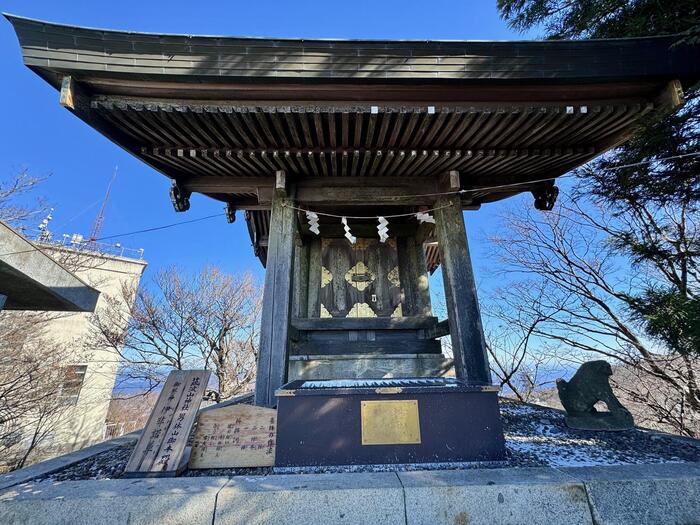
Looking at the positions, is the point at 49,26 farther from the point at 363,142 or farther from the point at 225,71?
the point at 363,142

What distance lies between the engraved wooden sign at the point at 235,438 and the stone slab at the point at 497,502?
149 cm

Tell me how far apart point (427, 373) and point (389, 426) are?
2.88 meters

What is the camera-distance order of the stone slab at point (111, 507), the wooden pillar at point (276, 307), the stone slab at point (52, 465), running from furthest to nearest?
the wooden pillar at point (276, 307)
the stone slab at point (52, 465)
the stone slab at point (111, 507)

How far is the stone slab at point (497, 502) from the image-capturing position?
206cm

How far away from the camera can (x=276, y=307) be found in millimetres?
4172

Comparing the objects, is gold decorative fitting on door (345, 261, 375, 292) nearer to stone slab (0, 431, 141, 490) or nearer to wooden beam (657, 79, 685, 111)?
stone slab (0, 431, 141, 490)

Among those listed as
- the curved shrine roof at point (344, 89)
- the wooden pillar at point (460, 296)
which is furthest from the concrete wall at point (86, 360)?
the wooden pillar at point (460, 296)

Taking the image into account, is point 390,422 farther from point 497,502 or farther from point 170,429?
point 170,429

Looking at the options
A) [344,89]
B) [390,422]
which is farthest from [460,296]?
[344,89]

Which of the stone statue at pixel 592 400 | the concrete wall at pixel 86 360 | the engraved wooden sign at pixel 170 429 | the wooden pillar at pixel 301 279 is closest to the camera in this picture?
the engraved wooden sign at pixel 170 429

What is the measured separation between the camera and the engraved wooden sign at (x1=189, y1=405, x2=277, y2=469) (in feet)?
9.55

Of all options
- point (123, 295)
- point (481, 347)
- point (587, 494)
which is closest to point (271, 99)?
point (481, 347)

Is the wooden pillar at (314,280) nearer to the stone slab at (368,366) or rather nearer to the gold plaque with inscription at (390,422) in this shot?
the stone slab at (368,366)

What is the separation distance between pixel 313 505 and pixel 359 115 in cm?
371
